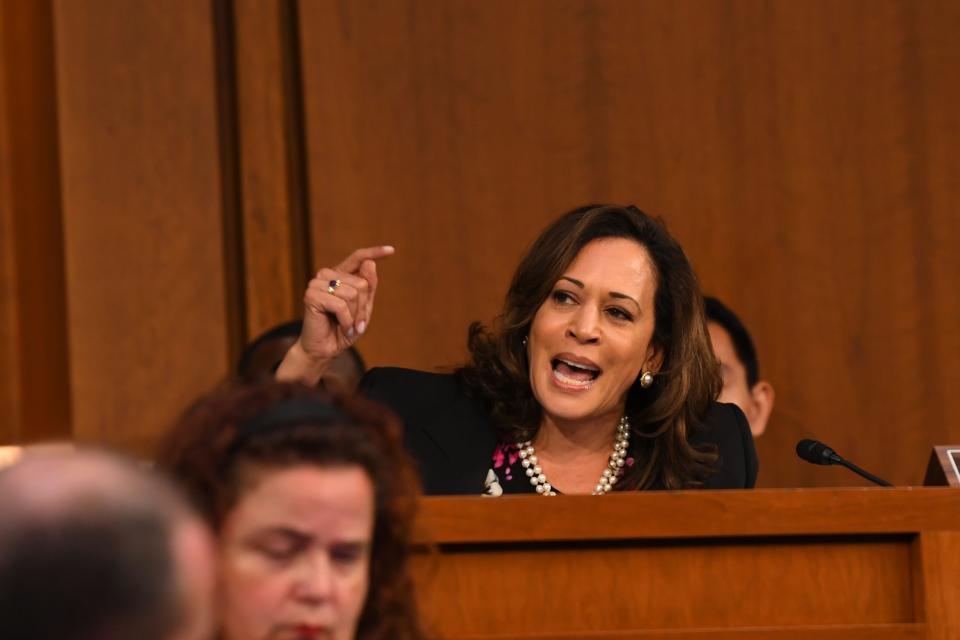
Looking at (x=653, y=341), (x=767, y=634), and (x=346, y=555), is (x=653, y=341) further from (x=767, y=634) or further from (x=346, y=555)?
(x=346, y=555)

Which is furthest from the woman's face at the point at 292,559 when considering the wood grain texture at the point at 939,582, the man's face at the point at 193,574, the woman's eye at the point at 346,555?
the wood grain texture at the point at 939,582

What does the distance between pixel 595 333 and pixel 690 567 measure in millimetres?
665

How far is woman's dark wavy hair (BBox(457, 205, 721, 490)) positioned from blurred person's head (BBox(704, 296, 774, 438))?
0.75 m

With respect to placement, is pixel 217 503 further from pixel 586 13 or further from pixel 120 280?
pixel 586 13

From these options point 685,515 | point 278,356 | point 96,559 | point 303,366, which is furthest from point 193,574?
point 278,356

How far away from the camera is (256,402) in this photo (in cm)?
126

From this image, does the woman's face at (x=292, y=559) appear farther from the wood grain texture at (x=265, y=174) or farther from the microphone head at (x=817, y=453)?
the wood grain texture at (x=265, y=174)

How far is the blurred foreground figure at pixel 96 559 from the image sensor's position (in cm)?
73

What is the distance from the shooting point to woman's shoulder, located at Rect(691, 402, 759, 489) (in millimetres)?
2535

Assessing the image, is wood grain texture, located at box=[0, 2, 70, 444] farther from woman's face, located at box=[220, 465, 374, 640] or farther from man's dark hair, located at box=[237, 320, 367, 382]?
woman's face, located at box=[220, 465, 374, 640]

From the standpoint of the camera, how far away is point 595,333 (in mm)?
2555

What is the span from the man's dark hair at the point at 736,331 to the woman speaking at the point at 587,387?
2.60 feet

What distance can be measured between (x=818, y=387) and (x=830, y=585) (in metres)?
1.79

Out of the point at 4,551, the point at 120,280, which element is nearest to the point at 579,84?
the point at 120,280
